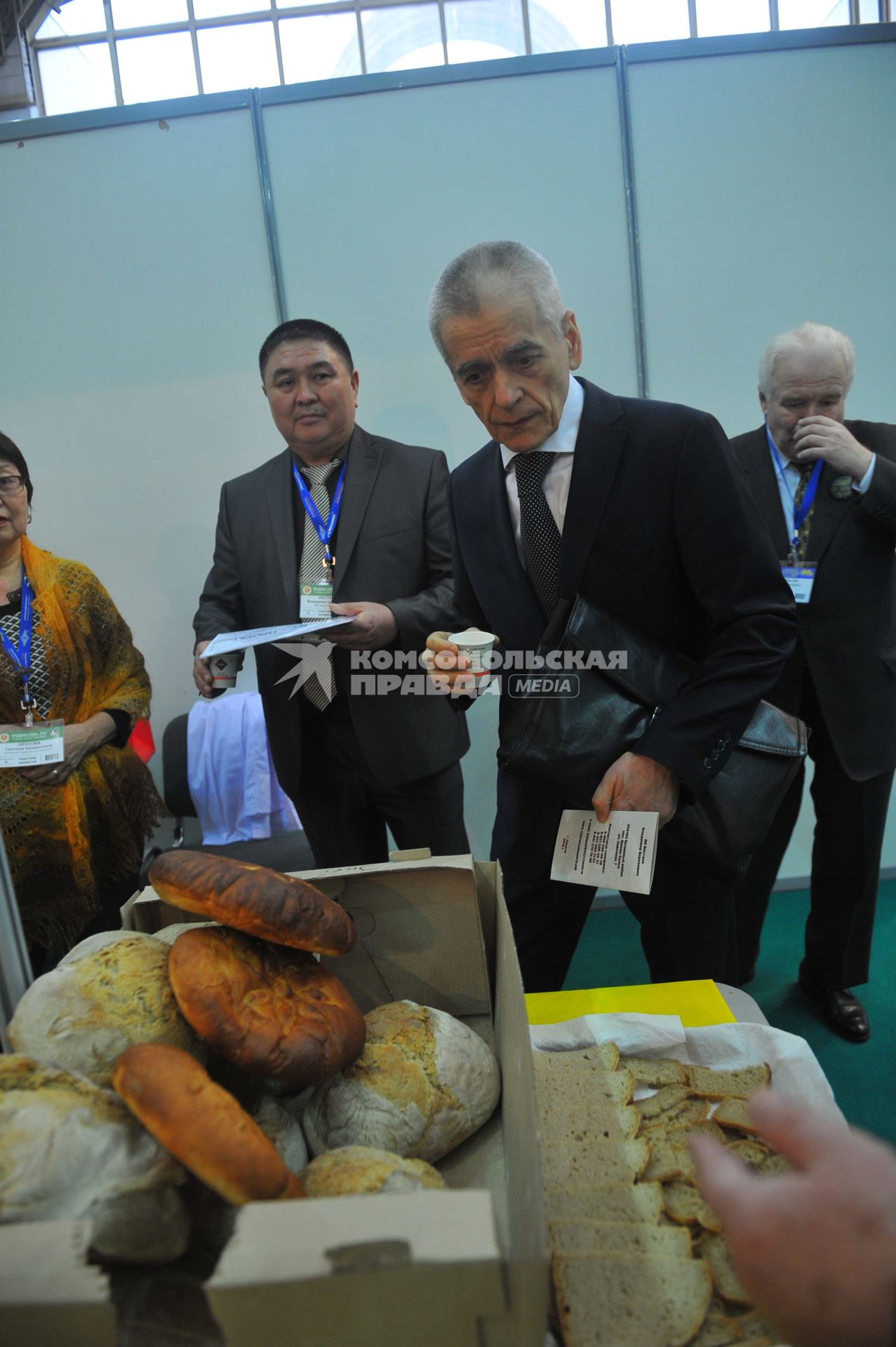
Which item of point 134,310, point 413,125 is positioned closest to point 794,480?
point 413,125

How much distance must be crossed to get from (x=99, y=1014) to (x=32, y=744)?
1410mm

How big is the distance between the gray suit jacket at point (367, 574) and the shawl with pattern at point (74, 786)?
0.94 feet

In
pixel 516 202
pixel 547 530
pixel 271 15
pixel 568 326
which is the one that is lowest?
pixel 547 530

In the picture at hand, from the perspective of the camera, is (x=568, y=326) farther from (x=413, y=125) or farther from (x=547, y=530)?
(x=413, y=125)

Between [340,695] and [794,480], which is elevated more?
[794,480]

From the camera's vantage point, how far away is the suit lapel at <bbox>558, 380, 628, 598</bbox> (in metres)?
1.45

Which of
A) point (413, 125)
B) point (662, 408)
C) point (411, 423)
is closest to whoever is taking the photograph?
point (662, 408)

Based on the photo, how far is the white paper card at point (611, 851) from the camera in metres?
1.27

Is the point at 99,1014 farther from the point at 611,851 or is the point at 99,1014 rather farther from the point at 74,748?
the point at 74,748

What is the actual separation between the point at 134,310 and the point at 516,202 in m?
1.49

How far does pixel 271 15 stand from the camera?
146 inches

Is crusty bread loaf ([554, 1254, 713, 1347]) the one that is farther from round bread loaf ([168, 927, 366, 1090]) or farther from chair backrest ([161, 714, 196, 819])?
chair backrest ([161, 714, 196, 819])

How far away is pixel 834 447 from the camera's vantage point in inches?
84.2

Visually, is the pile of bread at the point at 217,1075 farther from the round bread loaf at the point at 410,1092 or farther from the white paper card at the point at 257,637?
the white paper card at the point at 257,637
